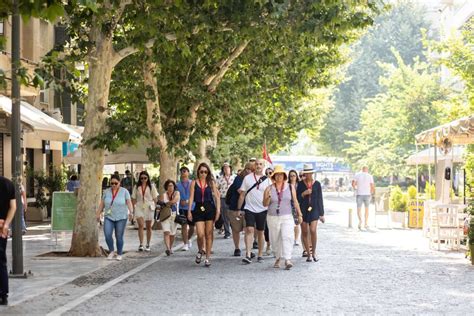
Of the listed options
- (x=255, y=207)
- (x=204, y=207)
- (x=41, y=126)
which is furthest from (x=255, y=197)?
(x=41, y=126)

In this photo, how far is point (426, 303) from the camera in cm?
1096

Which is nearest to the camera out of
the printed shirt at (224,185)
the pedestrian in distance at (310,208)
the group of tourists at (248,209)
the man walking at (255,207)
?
the group of tourists at (248,209)

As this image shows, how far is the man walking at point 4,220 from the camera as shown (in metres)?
10.9

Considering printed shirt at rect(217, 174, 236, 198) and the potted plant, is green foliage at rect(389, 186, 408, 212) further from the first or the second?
printed shirt at rect(217, 174, 236, 198)

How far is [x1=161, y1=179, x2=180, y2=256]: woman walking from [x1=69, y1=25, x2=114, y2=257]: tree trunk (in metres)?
1.41

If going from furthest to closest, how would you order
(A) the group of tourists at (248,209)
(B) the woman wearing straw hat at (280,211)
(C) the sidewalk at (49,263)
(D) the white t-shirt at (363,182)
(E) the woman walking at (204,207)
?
(D) the white t-shirt at (363,182) < (E) the woman walking at (204,207) < (A) the group of tourists at (248,209) < (B) the woman wearing straw hat at (280,211) < (C) the sidewalk at (49,263)

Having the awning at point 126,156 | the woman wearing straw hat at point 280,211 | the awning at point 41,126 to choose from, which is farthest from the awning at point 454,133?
the awning at point 126,156

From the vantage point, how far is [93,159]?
59.4 feet

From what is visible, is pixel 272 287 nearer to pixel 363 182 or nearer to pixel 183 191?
pixel 183 191

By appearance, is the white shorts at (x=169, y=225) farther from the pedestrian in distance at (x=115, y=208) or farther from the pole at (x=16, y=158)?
the pole at (x=16, y=158)

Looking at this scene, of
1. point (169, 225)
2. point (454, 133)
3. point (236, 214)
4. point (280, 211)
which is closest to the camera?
point (280, 211)

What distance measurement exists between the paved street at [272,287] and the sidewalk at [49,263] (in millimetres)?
244

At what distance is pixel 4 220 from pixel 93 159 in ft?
23.4

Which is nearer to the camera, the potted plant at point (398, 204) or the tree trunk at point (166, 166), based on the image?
the tree trunk at point (166, 166)
